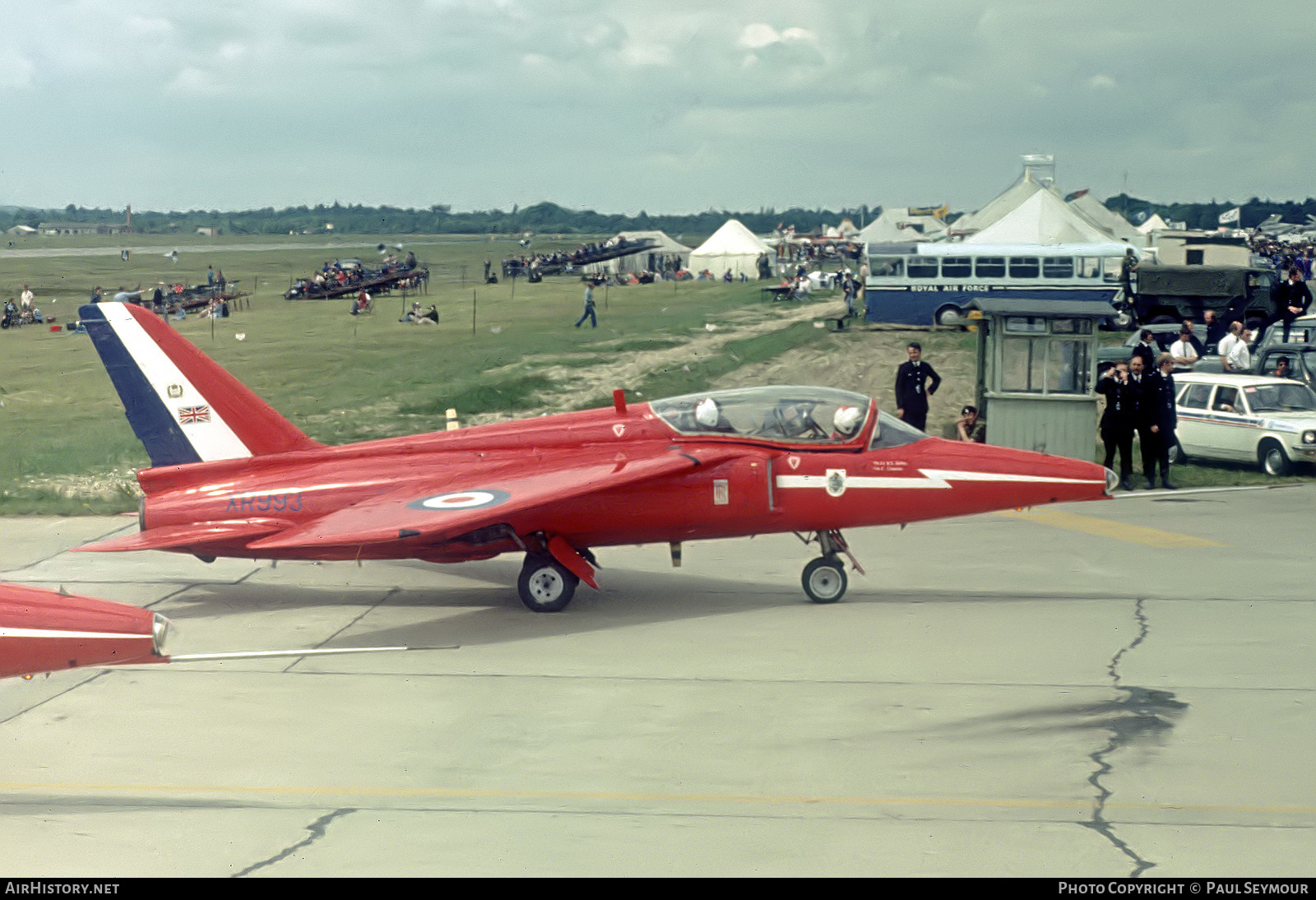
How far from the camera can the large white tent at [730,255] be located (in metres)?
86.6

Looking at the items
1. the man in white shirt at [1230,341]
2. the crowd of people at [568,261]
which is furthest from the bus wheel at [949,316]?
the crowd of people at [568,261]

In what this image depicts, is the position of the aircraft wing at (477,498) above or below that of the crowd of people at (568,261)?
below

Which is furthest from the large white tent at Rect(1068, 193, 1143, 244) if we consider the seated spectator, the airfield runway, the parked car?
the airfield runway

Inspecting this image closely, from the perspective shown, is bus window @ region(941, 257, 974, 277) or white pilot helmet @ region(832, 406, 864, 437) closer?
white pilot helmet @ region(832, 406, 864, 437)

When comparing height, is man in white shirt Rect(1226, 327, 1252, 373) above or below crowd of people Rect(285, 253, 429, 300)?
below

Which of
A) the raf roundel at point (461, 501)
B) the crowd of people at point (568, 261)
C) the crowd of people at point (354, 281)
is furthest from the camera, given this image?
the crowd of people at point (568, 261)

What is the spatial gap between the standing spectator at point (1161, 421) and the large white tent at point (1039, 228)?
29093 mm

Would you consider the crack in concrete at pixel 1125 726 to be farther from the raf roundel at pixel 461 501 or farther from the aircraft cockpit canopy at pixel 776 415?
the raf roundel at pixel 461 501

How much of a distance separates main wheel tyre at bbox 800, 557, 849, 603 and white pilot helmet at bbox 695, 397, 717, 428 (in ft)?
6.15

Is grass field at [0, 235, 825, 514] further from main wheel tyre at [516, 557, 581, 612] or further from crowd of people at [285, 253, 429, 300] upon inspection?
main wheel tyre at [516, 557, 581, 612]

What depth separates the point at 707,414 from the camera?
13.9 m

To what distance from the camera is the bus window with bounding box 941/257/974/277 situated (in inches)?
1636

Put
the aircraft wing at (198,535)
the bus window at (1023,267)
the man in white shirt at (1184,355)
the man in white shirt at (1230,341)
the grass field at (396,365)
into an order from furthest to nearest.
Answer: the bus window at (1023,267) < the man in white shirt at (1184,355) < the man in white shirt at (1230,341) < the grass field at (396,365) < the aircraft wing at (198,535)
